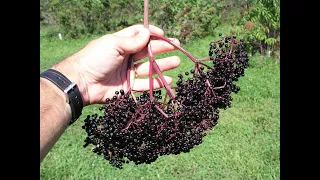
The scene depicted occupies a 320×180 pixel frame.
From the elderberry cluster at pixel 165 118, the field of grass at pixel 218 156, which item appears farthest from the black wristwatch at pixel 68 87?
the field of grass at pixel 218 156

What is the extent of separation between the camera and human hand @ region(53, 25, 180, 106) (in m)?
2.23

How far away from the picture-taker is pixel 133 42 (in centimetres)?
204

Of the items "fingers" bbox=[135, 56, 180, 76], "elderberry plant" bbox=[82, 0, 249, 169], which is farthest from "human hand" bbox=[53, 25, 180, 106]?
"elderberry plant" bbox=[82, 0, 249, 169]

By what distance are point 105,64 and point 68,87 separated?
0.98 ft

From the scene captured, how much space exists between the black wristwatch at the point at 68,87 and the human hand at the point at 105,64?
4.2 inches

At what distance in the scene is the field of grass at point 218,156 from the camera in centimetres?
400

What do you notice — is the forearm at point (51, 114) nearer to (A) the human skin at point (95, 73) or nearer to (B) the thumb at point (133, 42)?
(A) the human skin at point (95, 73)

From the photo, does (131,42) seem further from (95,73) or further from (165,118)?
(165,118)

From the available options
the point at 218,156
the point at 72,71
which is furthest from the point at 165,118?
the point at 218,156

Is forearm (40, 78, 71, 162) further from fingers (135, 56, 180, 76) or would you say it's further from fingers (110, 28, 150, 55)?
fingers (135, 56, 180, 76)

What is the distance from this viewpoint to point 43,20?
12297 mm

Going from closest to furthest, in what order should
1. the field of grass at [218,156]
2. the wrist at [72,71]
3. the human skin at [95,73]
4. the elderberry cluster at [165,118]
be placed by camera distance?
the elderberry cluster at [165,118] → the human skin at [95,73] → the wrist at [72,71] → the field of grass at [218,156]
